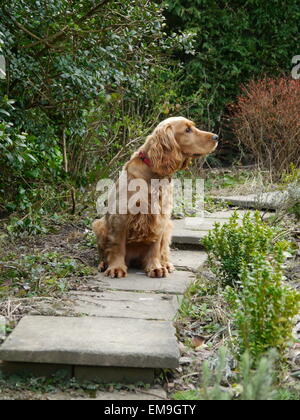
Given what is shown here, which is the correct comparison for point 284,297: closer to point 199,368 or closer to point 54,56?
point 199,368

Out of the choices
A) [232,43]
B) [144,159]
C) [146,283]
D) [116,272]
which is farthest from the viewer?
[232,43]

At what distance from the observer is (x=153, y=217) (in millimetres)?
4066

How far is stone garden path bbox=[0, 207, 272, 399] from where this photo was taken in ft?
8.05

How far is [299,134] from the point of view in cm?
782

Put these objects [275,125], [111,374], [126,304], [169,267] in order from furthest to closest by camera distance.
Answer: [275,125] → [169,267] → [126,304] → [111,374]

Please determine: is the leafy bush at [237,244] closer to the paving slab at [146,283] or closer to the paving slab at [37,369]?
the paving slab at [146,283]

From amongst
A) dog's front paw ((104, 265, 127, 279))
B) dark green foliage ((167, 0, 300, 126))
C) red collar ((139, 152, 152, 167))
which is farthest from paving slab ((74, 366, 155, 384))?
dark green foliage ((167, 0, 300, 126))

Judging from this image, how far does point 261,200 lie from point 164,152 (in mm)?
2101

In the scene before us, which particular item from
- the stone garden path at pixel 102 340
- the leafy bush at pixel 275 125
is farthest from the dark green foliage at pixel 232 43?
the stone garden path at pixel 102 340

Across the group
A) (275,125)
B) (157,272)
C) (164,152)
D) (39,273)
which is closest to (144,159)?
(164,152)

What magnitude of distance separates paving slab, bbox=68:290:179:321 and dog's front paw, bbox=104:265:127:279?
1.32ft

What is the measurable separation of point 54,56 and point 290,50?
243 inches

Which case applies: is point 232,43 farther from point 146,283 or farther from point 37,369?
point 37,369

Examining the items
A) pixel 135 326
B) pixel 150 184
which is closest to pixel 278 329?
pixel 135 326
